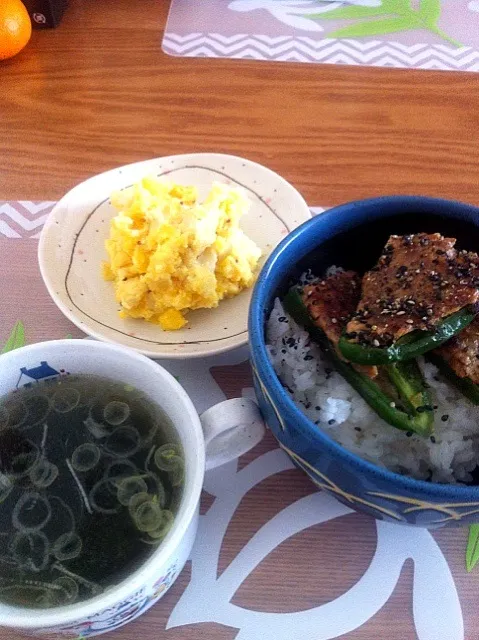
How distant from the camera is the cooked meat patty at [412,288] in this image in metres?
0.64

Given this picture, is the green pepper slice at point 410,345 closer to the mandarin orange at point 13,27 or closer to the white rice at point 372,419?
the white rice at point 372,419

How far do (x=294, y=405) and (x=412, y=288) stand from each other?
0.21 metres

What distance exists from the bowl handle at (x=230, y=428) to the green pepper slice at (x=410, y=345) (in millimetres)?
123

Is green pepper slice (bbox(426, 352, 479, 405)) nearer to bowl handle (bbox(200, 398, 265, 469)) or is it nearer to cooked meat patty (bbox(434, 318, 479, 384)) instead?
cooked meat patty (bbox(434, 318, 479, 384))

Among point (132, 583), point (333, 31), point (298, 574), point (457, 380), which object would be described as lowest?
point (298, 574)

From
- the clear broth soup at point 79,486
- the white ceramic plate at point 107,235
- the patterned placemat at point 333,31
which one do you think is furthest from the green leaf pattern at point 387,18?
the clear broth soup at point 79,486

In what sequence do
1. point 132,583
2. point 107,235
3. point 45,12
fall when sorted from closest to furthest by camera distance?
point 132,583 → point 107,235 → point 45,12

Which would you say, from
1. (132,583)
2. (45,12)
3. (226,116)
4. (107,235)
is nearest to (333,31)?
(226,116)

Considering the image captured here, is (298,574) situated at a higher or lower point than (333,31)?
lower

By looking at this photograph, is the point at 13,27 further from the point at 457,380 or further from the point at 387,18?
the point at 457,380

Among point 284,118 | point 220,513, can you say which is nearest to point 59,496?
point 220,513

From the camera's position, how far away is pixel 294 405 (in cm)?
58

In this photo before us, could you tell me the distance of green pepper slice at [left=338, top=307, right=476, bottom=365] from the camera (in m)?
0.63

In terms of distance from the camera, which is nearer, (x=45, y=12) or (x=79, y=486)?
(x=79, y=486)
